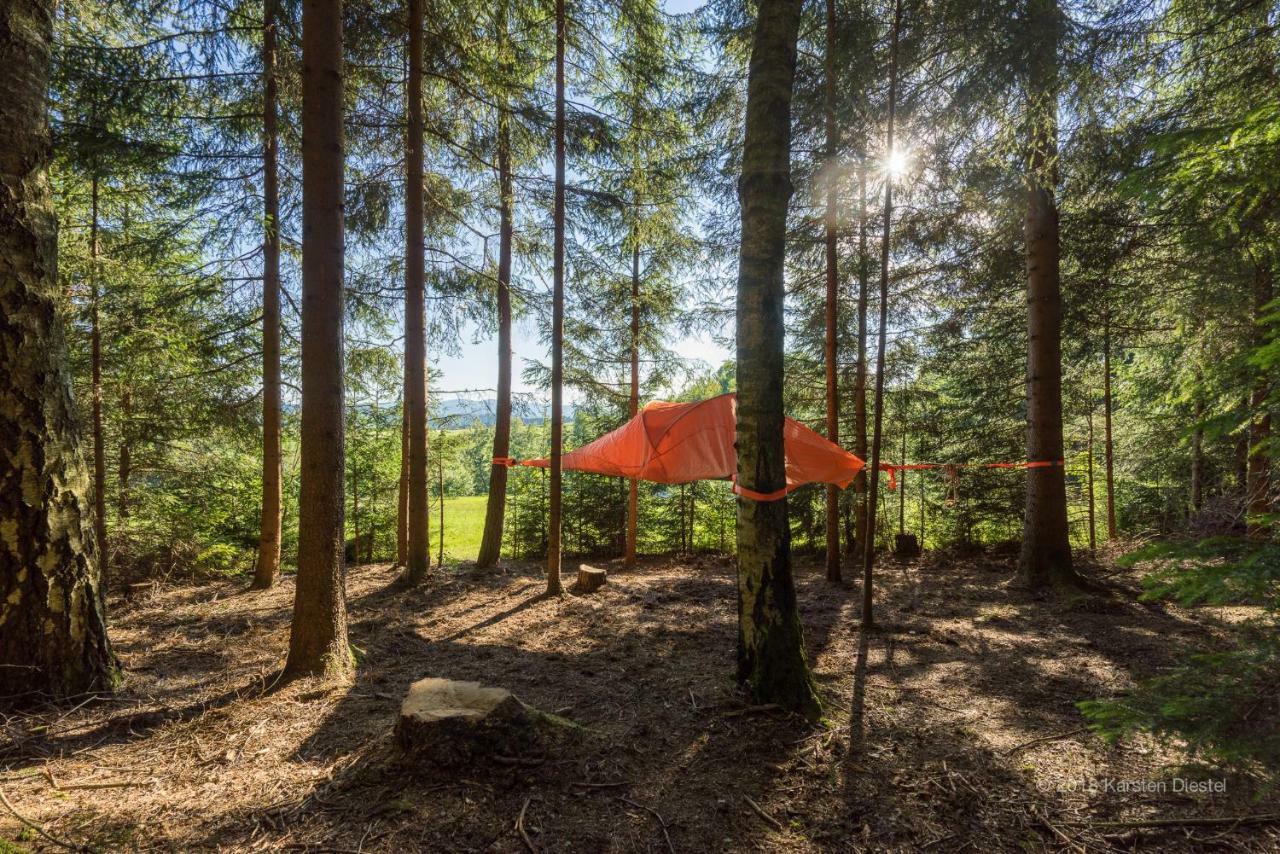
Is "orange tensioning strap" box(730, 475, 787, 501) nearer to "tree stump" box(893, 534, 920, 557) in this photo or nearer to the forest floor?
the forest floor

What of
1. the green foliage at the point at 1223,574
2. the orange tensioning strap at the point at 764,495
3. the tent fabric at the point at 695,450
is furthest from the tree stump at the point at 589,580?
the green foliage at the point at 1223,574

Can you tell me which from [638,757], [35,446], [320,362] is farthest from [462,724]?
[35,446]

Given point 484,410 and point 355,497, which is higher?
point 484,410

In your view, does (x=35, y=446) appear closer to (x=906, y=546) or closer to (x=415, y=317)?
(x=415, y=317)

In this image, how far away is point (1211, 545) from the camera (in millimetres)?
1453

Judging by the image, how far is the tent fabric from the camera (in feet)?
18.4

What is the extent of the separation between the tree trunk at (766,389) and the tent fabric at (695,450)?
9.53 ft

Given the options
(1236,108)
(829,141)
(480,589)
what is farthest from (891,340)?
(480,589)

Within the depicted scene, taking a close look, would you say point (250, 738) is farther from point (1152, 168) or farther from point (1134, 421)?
point (1134, 421)

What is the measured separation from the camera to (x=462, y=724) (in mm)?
2043

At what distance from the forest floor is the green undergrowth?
16 centimetres

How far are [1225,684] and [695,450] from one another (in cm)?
468

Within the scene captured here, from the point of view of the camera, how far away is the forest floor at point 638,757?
174cm

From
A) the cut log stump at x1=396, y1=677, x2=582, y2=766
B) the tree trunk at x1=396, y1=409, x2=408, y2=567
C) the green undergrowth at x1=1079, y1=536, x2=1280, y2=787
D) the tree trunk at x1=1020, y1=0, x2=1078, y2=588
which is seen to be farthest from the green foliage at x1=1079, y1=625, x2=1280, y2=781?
the tree trunk at x1=396, y1=409, x2=408, y2=567
